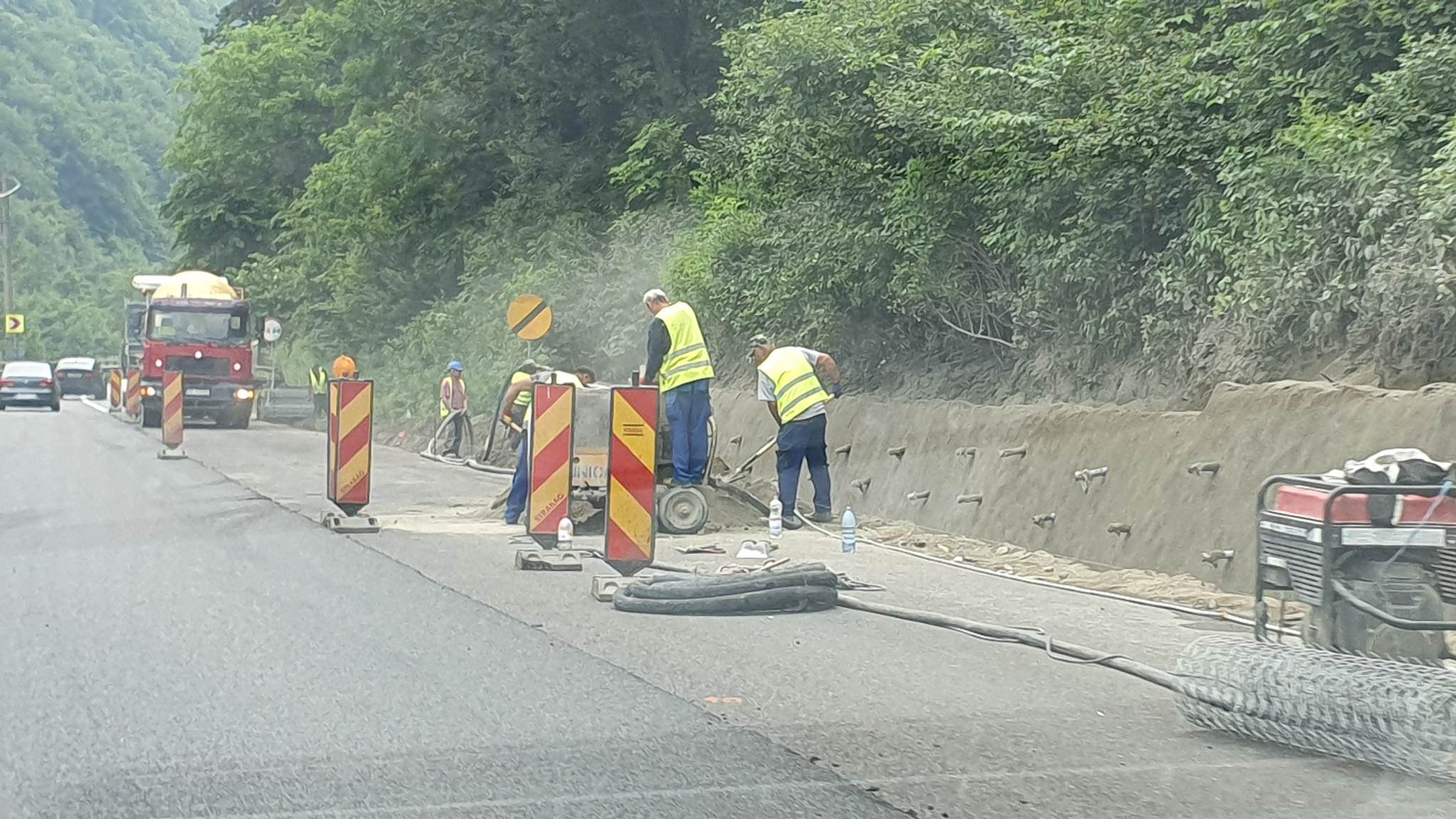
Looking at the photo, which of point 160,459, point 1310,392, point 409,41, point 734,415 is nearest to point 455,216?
point 409,41

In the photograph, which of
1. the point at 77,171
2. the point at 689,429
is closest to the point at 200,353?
the point at 689,429

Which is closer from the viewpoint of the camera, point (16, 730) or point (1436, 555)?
point (16, 730)

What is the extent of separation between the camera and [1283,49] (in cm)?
1198

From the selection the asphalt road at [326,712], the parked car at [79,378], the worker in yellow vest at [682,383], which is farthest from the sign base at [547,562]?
A: the parked car at [79,378]

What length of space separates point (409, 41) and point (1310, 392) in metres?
24.2

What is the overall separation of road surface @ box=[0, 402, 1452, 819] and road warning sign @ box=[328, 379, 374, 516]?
2332mm

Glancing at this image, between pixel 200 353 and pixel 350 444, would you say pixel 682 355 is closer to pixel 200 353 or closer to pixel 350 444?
pixel 350 444

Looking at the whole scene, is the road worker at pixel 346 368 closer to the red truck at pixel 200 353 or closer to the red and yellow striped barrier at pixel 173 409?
the red truck at pixel 200 353

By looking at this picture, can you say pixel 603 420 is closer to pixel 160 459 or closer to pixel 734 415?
pixel 734 415

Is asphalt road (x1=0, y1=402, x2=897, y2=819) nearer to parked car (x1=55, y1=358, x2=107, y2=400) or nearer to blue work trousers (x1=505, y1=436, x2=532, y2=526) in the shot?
blue work trousers (x1=505, y1=436, x2=532, y2=526)

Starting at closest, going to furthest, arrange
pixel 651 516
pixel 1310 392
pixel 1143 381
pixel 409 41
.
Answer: pixel 1310 392, pixel 651 516, pixel 1143 381, pixel 409 41

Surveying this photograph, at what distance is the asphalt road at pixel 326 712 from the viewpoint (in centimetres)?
564

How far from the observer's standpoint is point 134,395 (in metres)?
39.0

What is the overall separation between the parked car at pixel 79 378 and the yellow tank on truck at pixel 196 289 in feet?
97.0
